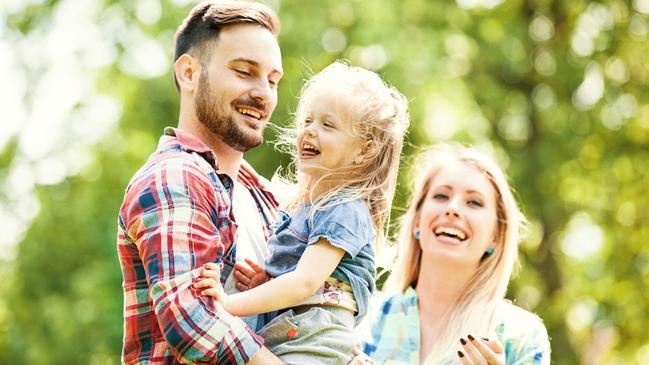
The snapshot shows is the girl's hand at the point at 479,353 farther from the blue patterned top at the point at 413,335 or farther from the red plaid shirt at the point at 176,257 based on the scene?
the red plaid shirt at the point at 176,257

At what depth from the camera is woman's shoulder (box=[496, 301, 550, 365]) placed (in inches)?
187

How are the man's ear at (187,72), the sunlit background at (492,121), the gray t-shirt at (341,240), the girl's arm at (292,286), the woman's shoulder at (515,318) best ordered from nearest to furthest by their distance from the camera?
the girl's arm at (292,286), the gray t-shirt at (341,240), the man's ear at (187,72), the woman's shoulder at (515,318), the sunlit background at (492,121)

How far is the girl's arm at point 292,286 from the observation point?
310 centimetres

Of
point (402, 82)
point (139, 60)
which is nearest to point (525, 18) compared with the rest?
point (402, 82)

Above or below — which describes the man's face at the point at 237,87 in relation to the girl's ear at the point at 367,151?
above

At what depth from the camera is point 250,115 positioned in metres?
3.44

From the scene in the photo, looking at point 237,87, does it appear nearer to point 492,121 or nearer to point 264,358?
point 264,358

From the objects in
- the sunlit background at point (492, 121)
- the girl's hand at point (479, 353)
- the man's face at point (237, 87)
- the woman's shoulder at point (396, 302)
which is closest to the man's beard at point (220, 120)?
the man's face at point (237, 87)

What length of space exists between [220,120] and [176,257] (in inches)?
25.3

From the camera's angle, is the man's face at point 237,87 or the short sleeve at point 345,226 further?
the man's face at point 237,87

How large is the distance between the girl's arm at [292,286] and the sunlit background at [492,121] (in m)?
9.47

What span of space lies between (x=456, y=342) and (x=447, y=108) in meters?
8.66

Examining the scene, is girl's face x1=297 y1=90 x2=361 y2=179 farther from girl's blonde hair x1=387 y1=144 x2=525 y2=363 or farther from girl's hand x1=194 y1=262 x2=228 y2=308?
girl's blonde hair x1=387 y1=144 x2=525 y2=363

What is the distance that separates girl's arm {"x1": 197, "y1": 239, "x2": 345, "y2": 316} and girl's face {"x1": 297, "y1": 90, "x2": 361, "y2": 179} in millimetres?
343
